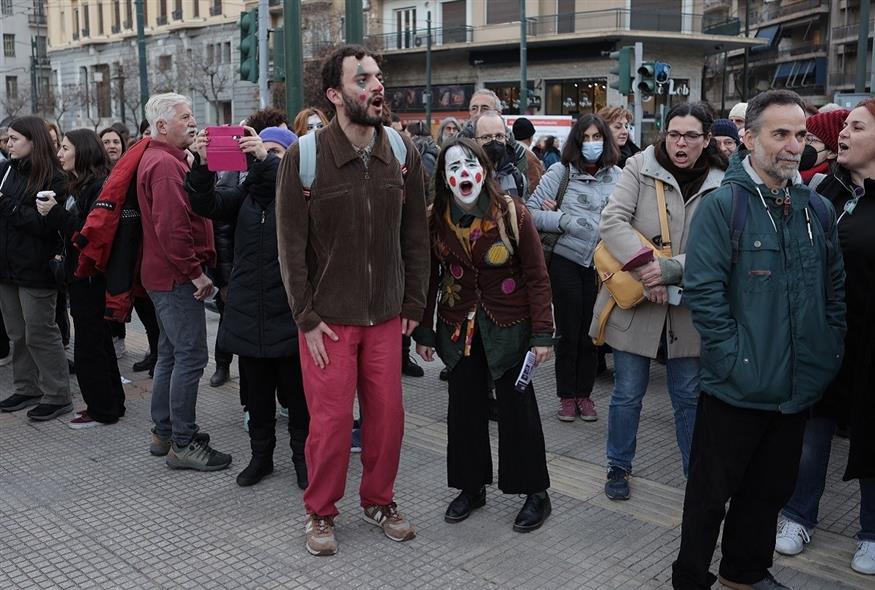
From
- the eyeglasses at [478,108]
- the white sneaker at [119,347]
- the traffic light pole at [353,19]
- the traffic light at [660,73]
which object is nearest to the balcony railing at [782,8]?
the traffic light at [660,73]

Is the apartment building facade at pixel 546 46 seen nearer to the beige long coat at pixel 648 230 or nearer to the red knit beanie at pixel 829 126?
the red knit beanie at pixel 829 126

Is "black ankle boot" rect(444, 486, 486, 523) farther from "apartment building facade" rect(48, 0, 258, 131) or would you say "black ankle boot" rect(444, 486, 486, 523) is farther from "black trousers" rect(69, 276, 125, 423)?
"apartment building facade" rect(48, 0, 258, 131)

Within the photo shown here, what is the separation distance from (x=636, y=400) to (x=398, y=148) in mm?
1823

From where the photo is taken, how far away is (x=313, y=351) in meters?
4.01

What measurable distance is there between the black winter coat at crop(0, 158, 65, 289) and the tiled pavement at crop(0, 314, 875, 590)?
110 centimetres

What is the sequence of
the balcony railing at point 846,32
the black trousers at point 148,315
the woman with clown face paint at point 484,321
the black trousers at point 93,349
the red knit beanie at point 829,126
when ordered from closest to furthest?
the woman with clown face paint at point 484,321, the red knit beanie at point 829,126, the black trousers at point 93,349, the black trousers at point 148,315, the balcony railing at point 846,32

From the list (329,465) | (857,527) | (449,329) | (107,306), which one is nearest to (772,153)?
(449,329)

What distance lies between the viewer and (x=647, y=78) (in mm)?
12898

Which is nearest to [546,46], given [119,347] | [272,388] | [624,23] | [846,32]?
[624,23]

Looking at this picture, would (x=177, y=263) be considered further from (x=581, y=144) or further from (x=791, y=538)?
(x=791, y=538)

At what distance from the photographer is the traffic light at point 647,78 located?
42.0ft

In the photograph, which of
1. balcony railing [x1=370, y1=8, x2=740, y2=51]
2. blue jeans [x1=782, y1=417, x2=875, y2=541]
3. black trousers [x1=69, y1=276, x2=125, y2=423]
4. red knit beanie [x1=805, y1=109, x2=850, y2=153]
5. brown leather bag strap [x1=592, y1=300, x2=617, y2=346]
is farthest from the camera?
balcony railing [x1=370, y1=8, x2=740, y2=51]

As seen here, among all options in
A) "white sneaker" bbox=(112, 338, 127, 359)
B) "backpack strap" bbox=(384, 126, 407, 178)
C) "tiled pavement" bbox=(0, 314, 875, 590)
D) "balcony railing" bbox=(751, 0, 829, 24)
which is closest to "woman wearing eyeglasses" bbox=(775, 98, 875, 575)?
"tiled pavement" bbox=(0, 314, 875, 590)

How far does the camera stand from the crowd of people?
11.3 feet
